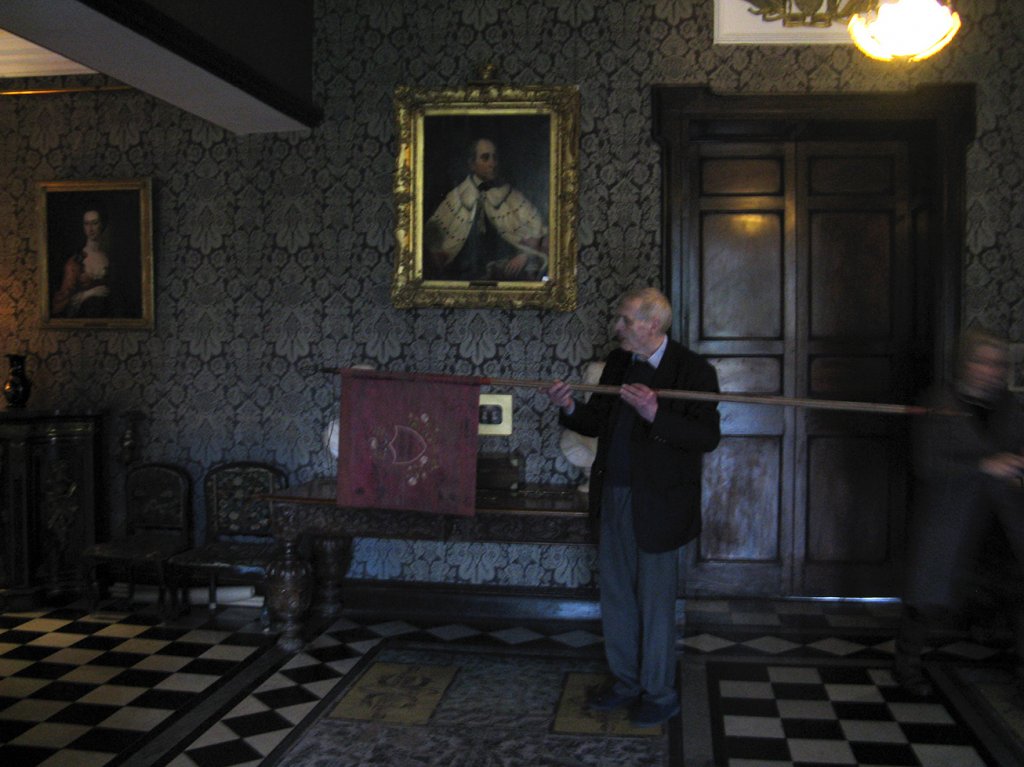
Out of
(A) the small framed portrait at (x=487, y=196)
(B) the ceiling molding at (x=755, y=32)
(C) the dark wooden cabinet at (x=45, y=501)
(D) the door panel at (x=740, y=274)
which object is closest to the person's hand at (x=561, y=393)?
(A) the small framed portrait at (x=487, y=196)

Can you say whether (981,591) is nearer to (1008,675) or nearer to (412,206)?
(1008,675)

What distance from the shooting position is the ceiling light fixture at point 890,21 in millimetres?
3371

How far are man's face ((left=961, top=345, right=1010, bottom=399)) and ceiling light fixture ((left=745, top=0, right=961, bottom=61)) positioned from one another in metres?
1.33

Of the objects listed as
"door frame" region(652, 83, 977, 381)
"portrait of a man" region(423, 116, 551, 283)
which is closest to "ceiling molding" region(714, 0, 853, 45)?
"door frame" region(652, 83, 977, 381)

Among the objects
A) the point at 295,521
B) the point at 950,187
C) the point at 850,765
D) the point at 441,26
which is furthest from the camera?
the point at 441,26

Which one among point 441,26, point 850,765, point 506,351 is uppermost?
point 441,26

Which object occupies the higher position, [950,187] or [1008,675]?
[950,187]

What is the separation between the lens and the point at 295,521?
17.3ft

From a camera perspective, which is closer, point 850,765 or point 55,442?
point 850,765

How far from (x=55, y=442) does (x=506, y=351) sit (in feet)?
9.46

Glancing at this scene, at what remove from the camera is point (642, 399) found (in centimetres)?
402

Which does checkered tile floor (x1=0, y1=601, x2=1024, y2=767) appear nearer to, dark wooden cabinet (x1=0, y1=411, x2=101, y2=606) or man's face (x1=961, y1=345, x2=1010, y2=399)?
dark wooden cabinet (x1=0, y1=411, x2=101, y2=606)

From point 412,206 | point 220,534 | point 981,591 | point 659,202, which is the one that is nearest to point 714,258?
point 659,202

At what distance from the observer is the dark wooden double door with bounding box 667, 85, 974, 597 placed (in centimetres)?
616
